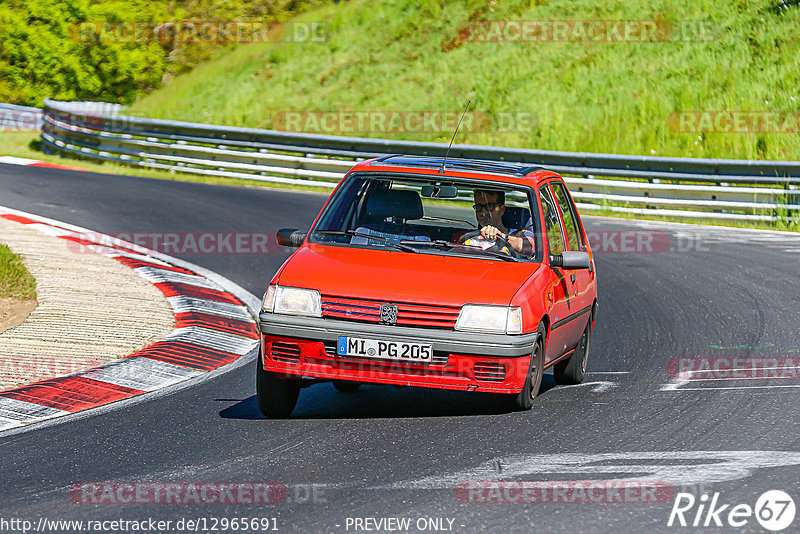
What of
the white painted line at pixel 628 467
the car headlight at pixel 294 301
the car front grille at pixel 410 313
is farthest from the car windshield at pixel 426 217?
the white painted line at pixel 628 467

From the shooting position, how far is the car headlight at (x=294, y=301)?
22.3 ft

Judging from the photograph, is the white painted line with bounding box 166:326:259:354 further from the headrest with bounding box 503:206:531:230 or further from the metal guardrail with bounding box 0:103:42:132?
the metal guardrail with bounding box 0:103:42:132

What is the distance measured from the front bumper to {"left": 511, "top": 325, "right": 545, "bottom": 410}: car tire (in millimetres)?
150

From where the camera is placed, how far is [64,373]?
8.28 metres

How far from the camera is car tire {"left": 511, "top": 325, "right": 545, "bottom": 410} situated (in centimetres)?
696

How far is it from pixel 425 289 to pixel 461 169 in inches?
61.9

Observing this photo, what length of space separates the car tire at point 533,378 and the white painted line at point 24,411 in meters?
2.95

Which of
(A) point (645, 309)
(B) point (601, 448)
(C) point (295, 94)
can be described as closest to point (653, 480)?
(B) point (601, 448)

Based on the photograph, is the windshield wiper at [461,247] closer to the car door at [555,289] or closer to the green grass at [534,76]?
the car door at [555,289]

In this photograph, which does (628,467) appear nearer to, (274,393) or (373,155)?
(274,393)

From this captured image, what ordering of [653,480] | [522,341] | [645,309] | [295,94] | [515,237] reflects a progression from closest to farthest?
[653,480], [522,341], [515,237], [645,309], [295,94]

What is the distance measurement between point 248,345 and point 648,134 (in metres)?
18.3

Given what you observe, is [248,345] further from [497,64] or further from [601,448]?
[497,64]

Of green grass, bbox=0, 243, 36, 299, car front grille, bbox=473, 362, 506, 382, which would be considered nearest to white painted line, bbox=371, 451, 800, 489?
car front grille, bbox=473, 362, 506, 382
